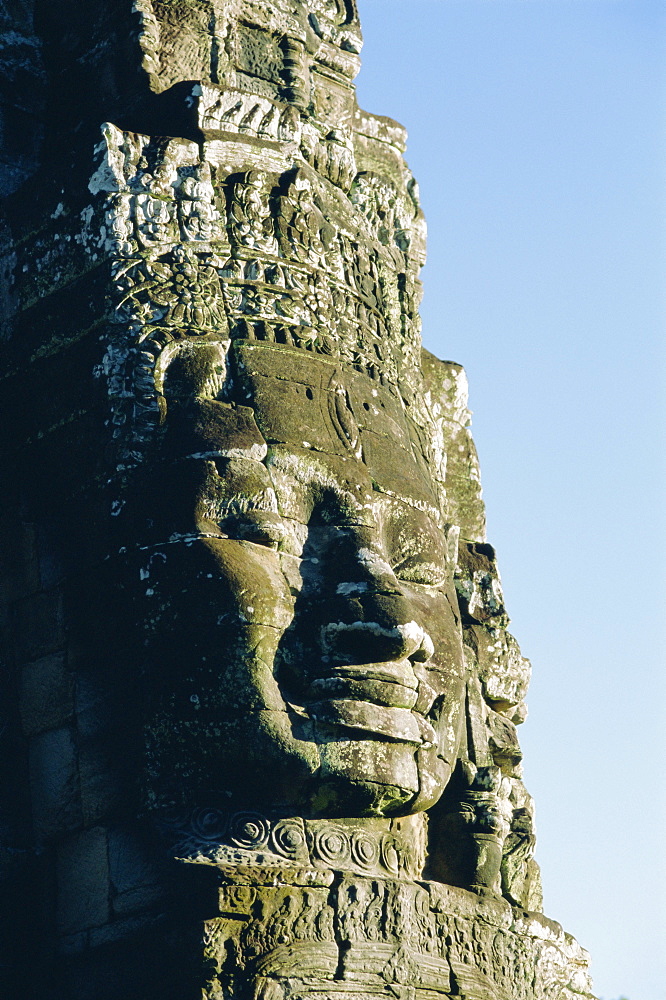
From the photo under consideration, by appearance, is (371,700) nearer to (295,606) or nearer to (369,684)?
(369,684)

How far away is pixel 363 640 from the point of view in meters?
10.0

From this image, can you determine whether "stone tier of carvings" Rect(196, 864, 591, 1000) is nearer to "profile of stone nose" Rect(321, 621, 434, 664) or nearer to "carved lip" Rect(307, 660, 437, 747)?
"carved lip" Rect(307, 660, 437, 747)

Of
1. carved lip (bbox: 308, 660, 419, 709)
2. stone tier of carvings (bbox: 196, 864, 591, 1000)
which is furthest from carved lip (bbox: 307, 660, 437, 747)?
stone tier of carvings (bbox: 196, 864, 591, 1000)

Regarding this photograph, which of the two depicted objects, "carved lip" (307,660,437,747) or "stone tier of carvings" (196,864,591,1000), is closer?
"stone tier of carvings" (196,864,591,1000)

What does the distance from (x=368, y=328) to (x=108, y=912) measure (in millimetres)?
3733

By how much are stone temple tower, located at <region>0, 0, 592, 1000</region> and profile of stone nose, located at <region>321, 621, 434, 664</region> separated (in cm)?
1

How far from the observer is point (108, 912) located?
992cm

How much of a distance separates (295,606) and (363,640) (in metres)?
0.40

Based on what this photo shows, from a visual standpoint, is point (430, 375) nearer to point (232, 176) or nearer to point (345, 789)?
point (232, 176)

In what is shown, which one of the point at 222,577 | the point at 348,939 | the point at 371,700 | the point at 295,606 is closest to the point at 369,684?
the point at 371,700

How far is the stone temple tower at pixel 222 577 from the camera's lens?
9742 mm

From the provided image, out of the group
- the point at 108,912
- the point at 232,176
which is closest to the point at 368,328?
the point at 232,176

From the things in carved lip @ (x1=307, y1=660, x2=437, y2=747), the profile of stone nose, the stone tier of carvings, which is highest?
the profile of stone nose

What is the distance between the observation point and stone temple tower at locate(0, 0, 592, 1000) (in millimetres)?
9742
